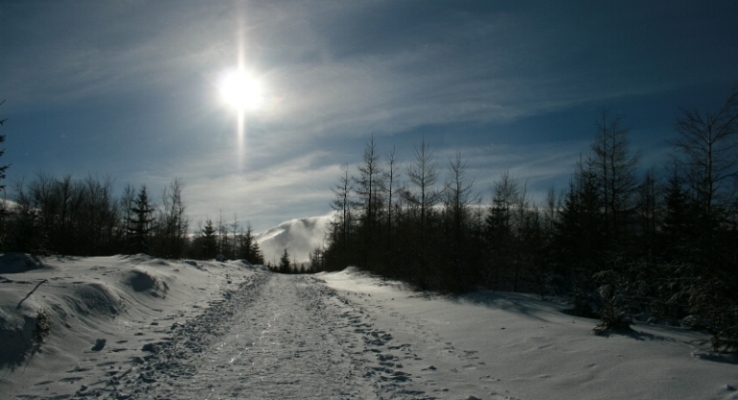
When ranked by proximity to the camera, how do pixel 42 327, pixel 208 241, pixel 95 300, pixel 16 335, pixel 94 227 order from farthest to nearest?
pixel 208 241
pixel 94 227
pixel 95 300
pixel 42 327
pixel 16 335

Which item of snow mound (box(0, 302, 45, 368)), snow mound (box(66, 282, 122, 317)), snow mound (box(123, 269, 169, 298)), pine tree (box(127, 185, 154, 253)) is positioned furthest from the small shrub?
pine tree (box(127, 185, 154, 253))

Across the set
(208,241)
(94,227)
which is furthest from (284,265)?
(94,227)

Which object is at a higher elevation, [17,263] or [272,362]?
[17,263]

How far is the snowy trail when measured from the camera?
5379mm

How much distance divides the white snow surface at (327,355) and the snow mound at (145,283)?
2.82 feet

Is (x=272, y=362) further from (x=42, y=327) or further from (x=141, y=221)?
(x=141, y=221)

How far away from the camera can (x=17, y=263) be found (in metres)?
12.8

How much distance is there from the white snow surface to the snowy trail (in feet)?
0.08

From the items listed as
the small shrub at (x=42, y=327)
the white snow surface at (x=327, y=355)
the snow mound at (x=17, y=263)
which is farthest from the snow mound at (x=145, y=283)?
the small shrub at (x=42, y=327)

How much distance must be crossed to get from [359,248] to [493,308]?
24.5 meters

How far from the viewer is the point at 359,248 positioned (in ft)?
116

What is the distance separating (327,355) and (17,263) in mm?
11525

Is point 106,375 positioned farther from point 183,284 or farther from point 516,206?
point 516,206

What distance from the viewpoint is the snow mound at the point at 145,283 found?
489 inches
